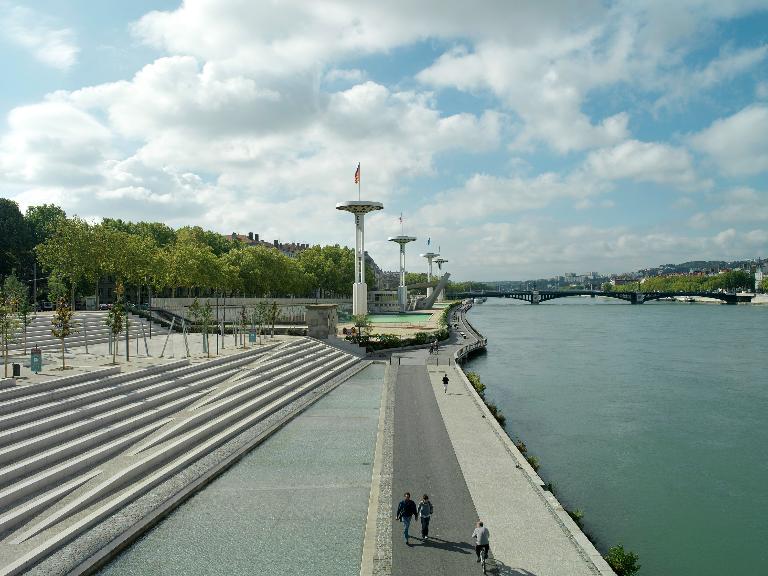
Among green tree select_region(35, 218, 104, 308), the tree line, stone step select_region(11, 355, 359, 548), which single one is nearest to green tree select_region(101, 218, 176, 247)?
the tree line

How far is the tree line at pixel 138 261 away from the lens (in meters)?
60.5

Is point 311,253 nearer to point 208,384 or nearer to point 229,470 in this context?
point 208,384

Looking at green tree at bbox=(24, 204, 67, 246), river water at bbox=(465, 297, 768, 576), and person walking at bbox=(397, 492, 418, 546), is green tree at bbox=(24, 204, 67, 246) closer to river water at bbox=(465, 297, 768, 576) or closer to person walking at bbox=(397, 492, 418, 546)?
river water at bbox=(465, 297, 768, 576)

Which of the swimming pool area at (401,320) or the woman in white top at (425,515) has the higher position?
the swimming pool area at (401,320)

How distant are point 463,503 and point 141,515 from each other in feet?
29.7

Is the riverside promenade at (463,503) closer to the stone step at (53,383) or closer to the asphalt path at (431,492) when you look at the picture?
the asphalt path at (431,492)

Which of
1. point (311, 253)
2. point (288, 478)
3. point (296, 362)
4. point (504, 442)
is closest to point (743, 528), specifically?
point (504, 442)

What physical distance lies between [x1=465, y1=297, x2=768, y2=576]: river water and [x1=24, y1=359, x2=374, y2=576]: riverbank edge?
41.4ft

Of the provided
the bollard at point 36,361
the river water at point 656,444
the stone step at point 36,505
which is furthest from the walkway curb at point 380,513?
the bollard at point 36,361

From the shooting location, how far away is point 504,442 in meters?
23.8

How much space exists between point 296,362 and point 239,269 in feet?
190

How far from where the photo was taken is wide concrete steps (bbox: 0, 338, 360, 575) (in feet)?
49.6

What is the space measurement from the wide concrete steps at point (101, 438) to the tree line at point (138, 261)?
18.3 meters

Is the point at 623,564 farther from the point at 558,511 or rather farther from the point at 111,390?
the point at 111,390
